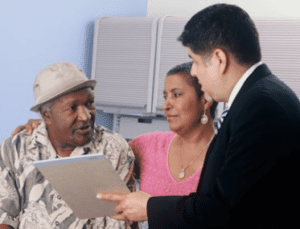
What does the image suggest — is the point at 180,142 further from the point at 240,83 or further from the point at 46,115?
the point at 240,83

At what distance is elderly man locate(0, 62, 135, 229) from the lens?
5.65 feet

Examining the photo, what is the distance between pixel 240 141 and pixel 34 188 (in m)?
0.94

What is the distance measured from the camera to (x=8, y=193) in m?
1.72

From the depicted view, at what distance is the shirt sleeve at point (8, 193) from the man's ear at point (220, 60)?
92cm

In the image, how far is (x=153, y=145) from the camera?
2.04 meters

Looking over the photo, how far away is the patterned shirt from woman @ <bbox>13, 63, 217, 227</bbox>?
12 centimetres

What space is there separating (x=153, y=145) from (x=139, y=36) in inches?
78.7

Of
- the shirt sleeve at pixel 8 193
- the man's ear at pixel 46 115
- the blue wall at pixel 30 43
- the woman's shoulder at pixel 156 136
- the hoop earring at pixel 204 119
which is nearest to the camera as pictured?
the shirt sleeve at pixel 8 193

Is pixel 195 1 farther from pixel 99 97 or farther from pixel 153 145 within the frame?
pixel 153 145

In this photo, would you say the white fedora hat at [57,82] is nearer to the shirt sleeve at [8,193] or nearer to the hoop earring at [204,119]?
the shirt sleeve at [8,193]

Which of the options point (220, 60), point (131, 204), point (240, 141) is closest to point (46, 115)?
point (131, 204)

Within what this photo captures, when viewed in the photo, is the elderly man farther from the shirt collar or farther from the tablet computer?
the shirt collar

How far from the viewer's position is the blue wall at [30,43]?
9.69ft

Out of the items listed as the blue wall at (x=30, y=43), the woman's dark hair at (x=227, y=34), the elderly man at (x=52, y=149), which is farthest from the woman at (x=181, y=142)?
the blue wall at (x=30, y=43)
